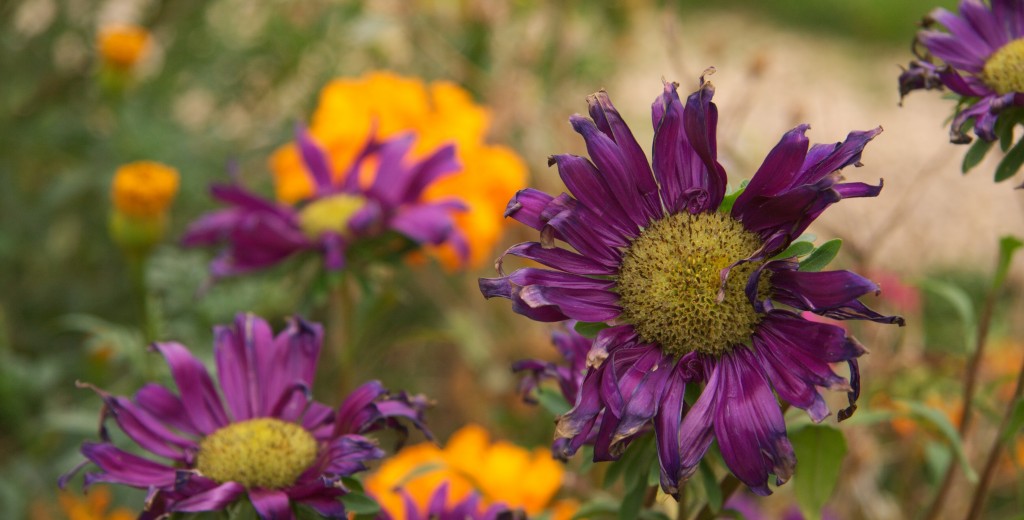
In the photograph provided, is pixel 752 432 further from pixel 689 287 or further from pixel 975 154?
pixel 975 154

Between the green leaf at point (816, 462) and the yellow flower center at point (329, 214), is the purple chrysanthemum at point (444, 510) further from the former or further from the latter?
the yellow flower center at point (329, 214)

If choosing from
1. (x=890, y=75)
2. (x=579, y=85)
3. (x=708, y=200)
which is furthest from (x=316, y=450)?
(x=890, y=75)

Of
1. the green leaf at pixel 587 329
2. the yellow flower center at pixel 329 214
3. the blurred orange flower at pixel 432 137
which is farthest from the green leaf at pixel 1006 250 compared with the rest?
the blurred orange flower at pixel 432 137

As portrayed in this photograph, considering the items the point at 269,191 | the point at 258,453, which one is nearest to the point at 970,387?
the point at 258,453

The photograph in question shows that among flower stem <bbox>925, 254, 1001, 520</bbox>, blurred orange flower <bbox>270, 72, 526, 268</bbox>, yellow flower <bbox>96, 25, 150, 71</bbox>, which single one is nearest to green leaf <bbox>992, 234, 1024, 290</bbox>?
flower stem <bbox>925, 254, 1001, 520</bbox>

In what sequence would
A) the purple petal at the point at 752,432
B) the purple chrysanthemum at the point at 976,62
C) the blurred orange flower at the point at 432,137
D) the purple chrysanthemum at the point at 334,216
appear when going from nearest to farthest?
the purple petal at the point at 752,432, the purple chrysanthemum at the point at 976,62, the purple chrysanthemum at the point at 334,216, the blurred orange flower at the point at 432,137
